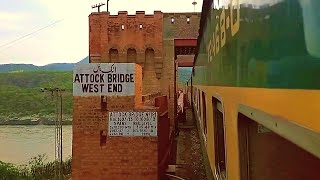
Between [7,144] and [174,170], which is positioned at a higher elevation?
[174,170]

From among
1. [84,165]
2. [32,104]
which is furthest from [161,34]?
[32,104]

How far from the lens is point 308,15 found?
94cm

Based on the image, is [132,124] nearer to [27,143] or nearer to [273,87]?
[273,87]

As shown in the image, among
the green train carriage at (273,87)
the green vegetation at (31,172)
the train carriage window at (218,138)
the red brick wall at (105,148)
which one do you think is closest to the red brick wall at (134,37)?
the green vegetation at (31,172)

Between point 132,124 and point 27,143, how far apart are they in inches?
1554

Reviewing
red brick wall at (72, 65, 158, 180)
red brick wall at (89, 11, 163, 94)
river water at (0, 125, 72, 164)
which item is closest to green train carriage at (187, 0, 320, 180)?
red brick wall at (72, 65, 158, 180)

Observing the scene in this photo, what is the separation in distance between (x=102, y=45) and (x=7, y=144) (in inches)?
1171

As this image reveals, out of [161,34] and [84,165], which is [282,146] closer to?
[84,165]

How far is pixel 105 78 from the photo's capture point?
24.9 ft

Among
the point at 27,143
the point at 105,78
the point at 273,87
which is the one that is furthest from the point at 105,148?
the point at 27,143

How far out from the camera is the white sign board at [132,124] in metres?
7.52

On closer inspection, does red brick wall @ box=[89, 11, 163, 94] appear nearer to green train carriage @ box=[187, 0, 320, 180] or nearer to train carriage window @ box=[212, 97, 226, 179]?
train carriage window @ box=[212, 97, 226, 179]

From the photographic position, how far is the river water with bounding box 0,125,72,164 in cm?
3708

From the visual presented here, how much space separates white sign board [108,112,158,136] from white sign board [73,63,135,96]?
0.41 metres
